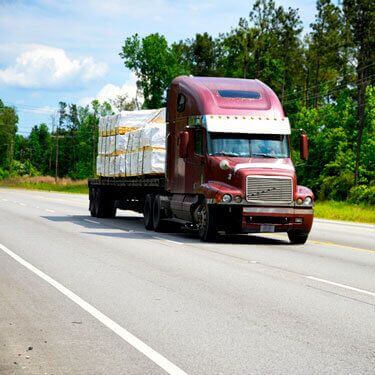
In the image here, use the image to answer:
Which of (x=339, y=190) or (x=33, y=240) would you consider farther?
(x=339, y=190)

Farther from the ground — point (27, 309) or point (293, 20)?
point (293, 20)

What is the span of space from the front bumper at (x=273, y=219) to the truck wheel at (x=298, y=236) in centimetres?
29

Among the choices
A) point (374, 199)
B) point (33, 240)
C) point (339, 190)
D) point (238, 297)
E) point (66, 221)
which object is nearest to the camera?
point (238, 297)

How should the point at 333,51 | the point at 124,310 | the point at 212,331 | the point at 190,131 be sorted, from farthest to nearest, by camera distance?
1. the point at 333,51
2. the point at 190,131
3. the point at 124,310
4. the point at 212,331

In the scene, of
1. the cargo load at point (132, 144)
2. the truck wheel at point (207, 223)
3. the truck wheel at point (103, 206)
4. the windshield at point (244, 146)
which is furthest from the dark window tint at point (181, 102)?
the truck wheel at point (103, 206)

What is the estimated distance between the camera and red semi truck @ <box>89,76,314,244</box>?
19.2 m

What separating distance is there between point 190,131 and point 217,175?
1757 mm

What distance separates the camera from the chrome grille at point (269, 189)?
19.2 metres

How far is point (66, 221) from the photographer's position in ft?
89.0

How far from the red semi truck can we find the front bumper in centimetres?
2

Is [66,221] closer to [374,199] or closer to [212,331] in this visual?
[212,331]

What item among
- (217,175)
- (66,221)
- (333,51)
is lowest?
(66,221)

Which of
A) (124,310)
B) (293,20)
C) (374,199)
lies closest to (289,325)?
(124,310)

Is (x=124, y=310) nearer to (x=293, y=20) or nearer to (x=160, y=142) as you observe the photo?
(x=160, y=142)
